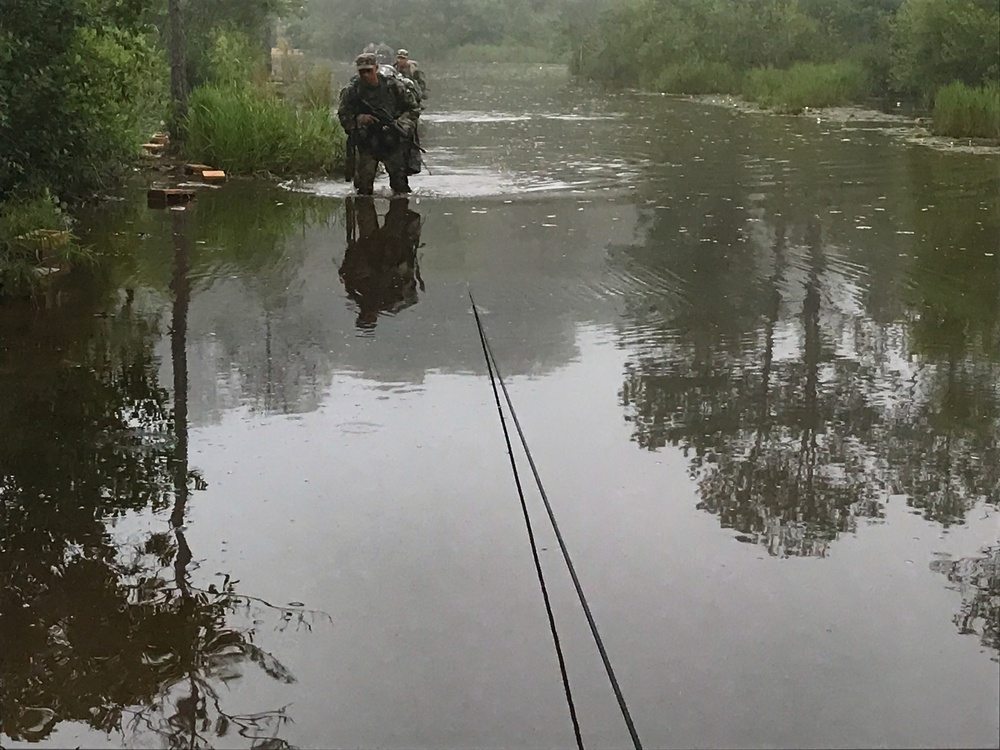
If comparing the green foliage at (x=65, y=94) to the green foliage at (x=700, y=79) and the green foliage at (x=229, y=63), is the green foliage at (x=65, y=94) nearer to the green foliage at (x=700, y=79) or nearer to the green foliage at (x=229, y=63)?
the green foliage at (x=229, y=63)

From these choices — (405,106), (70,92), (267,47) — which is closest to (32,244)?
(70,92)

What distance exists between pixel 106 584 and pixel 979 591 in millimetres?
3118

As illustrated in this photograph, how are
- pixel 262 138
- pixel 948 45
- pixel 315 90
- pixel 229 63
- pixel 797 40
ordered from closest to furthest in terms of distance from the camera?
pixel 262 138 < pixel 315 90 < pixel 229 63 < pixel 948 45 < pixel 797 40

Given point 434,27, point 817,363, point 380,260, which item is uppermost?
point 434,27

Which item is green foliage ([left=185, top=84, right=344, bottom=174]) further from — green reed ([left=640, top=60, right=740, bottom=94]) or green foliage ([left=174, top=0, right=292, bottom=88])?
green reed ([left=640, top=60, right=740, bottom=94])

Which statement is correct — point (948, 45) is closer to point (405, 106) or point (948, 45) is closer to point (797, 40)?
point (797, 40)

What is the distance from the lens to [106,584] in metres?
4.91

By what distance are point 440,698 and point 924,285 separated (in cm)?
703

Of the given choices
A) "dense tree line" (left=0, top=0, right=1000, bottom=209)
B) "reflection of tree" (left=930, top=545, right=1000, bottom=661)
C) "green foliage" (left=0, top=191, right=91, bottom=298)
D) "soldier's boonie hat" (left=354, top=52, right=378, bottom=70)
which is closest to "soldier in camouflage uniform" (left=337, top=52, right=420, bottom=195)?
"soldier's boonie hat" (left=354, top=52, right=378, bottom=70)

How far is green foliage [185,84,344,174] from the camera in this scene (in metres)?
16.5

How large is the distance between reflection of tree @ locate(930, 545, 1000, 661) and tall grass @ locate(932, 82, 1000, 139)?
19.4 metres

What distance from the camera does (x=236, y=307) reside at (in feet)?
30.5

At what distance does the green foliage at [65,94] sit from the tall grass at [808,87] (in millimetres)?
22031

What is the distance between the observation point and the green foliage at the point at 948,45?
28.5 metres
